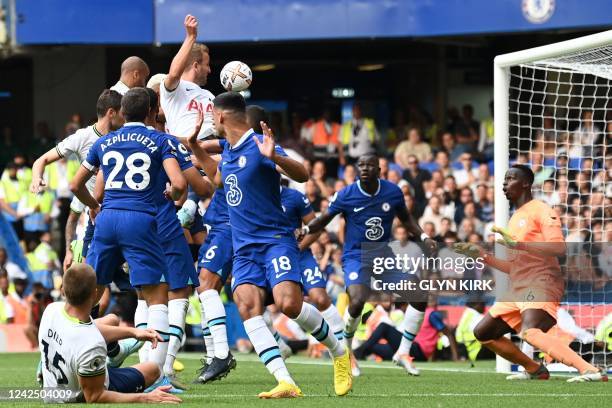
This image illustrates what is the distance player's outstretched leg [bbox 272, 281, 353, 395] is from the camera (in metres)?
9.56

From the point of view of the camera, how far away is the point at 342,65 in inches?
1090

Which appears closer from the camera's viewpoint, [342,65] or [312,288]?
[312,288]

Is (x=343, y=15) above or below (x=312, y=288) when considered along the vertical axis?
above

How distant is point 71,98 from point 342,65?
5.75m

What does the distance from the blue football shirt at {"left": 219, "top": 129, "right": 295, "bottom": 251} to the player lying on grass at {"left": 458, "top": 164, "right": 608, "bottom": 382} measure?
2474mm

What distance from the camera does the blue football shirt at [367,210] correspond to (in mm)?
13820

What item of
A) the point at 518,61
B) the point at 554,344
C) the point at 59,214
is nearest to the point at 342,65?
the point at 59,214

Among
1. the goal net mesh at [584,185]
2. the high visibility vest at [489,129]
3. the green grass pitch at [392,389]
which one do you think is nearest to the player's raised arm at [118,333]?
the green grass pitch at [392,389]

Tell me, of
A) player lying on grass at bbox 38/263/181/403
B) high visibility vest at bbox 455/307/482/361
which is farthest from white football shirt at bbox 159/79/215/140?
high visibility vest at bbox 455/307/482/361

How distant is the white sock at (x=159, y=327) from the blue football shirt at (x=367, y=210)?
416 cm

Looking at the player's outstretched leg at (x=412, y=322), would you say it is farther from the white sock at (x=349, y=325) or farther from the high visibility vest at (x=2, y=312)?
the high visibility vest at (x=2, y=312)

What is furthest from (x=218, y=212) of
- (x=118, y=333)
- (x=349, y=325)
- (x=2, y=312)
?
(x=2, y=312)

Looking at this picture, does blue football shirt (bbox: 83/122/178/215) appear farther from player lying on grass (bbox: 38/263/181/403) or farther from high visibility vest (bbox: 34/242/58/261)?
high visibility vest (bbox: 34/242/58/261)

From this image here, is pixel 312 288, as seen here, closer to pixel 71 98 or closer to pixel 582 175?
pixel 582 175
